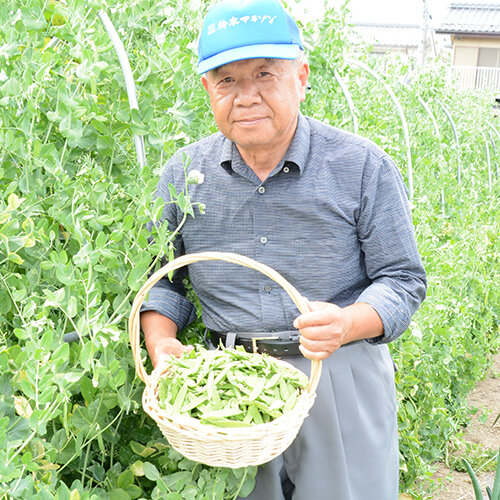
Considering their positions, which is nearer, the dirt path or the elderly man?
the elderly man

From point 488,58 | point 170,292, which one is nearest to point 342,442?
point 170,292

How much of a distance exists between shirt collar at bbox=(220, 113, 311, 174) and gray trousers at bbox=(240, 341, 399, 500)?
0.47 meters

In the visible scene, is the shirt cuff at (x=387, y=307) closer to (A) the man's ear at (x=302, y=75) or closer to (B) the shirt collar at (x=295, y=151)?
(B) the shirt collar at (x=295, y=151)

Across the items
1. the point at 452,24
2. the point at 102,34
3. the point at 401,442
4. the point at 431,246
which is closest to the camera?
the point at 102,34

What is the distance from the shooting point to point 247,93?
1663mm

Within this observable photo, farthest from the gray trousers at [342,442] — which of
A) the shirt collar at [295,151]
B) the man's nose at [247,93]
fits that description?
the man's nose at [247,93]

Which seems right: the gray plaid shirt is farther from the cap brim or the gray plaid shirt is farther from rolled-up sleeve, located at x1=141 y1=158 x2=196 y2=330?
the cap brim

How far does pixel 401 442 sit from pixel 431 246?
33.3 inches

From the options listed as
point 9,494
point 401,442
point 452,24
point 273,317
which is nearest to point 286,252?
point 273,317

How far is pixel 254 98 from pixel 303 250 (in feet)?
1.26

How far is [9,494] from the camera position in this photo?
1.20 metres

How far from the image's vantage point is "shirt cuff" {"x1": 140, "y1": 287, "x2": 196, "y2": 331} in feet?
6.18

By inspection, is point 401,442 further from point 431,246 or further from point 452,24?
point 452,24

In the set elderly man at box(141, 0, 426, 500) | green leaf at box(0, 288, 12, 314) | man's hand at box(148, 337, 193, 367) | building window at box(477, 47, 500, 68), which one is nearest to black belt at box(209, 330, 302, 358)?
elderly man at box(141, 0, 426, 500)
